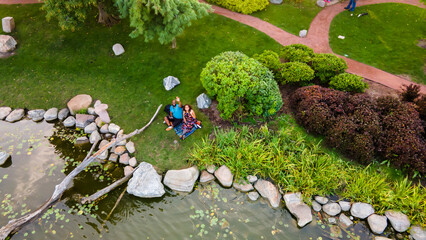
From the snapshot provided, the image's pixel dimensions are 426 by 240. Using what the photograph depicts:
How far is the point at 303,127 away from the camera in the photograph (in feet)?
37.3

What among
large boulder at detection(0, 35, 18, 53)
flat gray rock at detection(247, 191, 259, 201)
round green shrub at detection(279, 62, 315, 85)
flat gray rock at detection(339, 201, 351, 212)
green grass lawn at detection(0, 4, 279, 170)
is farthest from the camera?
large boulder at detection(0, 35, 18, 53)

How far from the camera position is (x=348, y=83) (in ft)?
37.9

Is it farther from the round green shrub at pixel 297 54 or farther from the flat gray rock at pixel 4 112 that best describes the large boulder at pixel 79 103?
the round green shrub at pixel 297 54

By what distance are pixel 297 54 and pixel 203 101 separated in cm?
529

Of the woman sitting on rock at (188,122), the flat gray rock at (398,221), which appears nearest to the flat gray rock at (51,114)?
the woman sitting on rock at (188,122)

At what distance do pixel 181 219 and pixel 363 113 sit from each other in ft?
27.2

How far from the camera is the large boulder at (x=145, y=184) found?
382 inches

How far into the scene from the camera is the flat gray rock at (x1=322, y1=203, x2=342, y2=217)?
9.31m

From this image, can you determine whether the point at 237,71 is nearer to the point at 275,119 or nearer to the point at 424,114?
the point at 275,119

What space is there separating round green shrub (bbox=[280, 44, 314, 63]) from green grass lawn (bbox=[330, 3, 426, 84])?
3078mm

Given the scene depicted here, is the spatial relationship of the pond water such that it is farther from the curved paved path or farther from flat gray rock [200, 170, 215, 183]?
the curved paved path

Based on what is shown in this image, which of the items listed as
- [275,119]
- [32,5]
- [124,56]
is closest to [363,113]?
[275,119]

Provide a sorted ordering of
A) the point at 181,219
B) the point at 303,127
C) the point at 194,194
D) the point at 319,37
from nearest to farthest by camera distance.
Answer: the point at 181,219 < the point at 194,194 < the point at 303,127 < the point at 319,37

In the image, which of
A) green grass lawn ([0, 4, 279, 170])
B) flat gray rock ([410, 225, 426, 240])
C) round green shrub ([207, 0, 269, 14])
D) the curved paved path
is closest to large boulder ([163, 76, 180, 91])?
green grass lawn ([0, 4, 279, 170])
